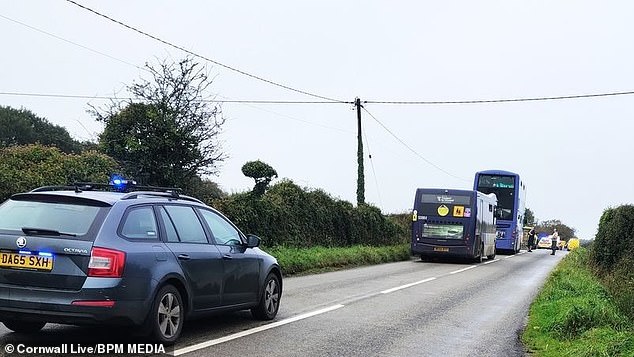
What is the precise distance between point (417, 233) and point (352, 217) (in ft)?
11.1

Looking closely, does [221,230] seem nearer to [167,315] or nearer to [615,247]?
[167,315]

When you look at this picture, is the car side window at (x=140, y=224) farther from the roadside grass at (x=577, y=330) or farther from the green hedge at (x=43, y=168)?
the green hedge at (x=43, y=168)

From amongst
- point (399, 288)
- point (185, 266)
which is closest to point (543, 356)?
point (185, 266)

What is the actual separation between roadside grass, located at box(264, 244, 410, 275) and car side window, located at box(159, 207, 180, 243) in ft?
33.1

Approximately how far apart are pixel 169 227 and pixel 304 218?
57.8 ft

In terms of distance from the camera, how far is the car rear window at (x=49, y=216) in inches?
262

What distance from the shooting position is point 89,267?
21.0 ft

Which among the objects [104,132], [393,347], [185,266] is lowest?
[393,347]

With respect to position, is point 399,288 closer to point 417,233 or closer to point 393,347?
point 393,347

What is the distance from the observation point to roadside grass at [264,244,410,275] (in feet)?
60.6

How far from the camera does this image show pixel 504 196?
40062 mm

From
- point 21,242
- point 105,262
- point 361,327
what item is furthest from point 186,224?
point 361,327

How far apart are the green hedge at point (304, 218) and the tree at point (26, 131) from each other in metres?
25.6
